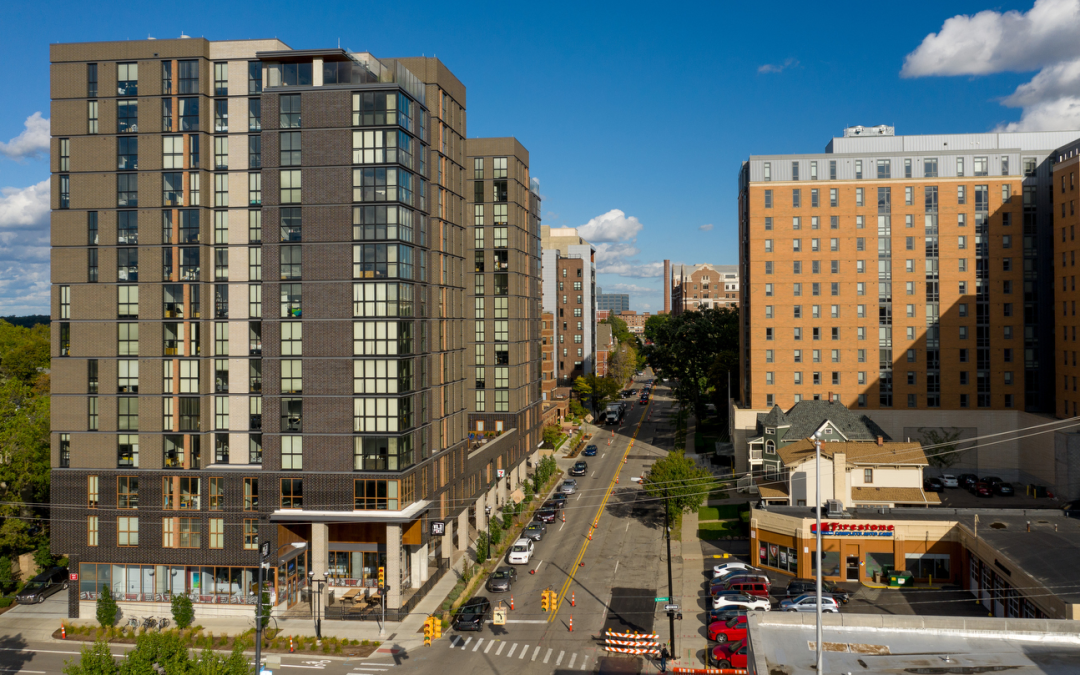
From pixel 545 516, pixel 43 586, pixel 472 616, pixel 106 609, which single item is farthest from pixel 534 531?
pixel 43 586

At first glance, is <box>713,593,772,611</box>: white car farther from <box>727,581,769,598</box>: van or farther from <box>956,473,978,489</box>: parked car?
<box>956,473,978,489</box>: parked car

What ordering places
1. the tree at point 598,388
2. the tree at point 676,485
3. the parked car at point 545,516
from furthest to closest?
the tree at point 598,388 → the parked car at point 545,516 → the tree at point 676,485

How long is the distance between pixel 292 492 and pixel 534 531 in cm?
2205

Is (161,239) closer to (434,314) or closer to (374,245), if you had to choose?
(374,245)

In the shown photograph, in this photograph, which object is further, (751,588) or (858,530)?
(858,530)

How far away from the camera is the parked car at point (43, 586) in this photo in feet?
165

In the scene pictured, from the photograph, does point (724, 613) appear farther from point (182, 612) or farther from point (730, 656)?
point (182, 612)

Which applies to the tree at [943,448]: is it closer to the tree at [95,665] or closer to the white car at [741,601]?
the white car at [741,601]

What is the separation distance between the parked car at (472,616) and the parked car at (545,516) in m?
21.5

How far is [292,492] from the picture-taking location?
46.9m

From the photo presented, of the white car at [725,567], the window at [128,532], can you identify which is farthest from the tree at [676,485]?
the window at [128,532]

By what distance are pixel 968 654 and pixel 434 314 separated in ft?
126

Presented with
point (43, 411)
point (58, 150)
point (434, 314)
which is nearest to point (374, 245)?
point (434, 314)

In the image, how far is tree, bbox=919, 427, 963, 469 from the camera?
7850cm
